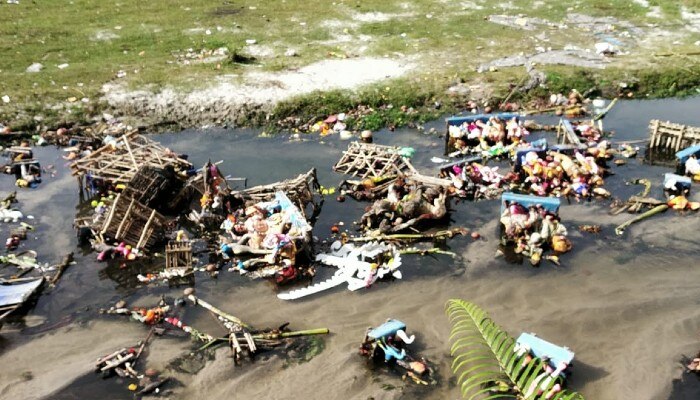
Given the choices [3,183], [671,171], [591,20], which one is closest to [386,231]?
[671,171]

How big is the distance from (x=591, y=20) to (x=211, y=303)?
19499 millimetres

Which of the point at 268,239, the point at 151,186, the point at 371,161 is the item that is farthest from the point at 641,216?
the point at 151,186

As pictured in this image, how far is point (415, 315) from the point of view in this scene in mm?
9906

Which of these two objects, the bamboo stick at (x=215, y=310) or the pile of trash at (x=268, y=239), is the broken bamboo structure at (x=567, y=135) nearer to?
the pile of trash at (x=268, y=239)

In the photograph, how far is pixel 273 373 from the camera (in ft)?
28.8

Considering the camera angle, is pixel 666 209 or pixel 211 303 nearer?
pixel 211 303

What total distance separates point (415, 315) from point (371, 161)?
17.4 ft

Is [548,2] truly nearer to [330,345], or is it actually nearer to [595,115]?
[595,115]

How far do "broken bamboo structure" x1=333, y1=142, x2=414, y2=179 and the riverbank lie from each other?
2.13m

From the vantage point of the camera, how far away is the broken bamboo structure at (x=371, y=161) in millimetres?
13742

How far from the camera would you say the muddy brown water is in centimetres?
862

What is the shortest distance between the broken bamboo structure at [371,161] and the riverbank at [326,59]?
2.13 metres

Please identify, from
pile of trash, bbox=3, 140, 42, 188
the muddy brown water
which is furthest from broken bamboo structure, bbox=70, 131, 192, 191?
pile of trash, bbox=3, 140, 42, 188

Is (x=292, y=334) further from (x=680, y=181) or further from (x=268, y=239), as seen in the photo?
(x=680, y=181)
